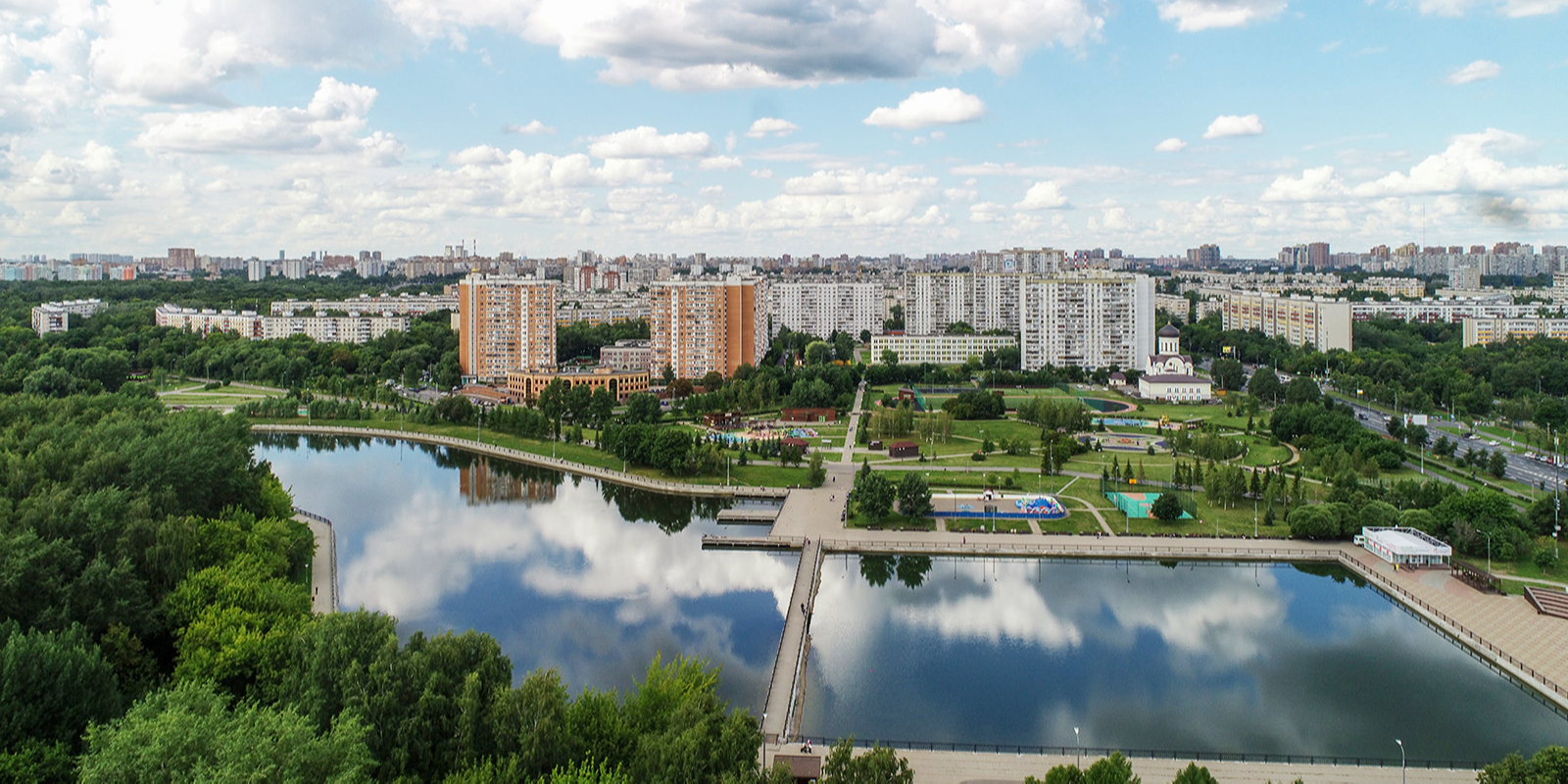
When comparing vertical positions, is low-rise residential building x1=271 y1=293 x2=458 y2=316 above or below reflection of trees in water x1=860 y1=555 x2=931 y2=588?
above

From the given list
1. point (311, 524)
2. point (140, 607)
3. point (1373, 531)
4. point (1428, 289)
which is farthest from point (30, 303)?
point (1428, 289)

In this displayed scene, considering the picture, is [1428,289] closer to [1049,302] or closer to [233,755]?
[1049,302]

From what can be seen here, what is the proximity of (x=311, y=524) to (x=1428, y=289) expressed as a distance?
7326 centimetres

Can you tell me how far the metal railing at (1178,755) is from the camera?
10.6m

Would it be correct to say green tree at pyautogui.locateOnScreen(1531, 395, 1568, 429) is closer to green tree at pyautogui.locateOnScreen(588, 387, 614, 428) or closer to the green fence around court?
the green fence around court

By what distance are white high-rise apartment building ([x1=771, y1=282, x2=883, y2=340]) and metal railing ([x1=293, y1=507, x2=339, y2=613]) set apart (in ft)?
129

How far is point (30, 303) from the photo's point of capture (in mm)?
58938

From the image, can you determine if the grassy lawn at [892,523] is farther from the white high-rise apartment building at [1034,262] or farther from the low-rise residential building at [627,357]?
the white high-rise apartment building at [1034,262]

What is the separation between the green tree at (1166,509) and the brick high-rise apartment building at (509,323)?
26.9 m

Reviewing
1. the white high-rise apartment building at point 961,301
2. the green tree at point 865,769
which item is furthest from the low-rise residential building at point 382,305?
the green tree at point 865,769

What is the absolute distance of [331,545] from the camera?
18688 millimetres

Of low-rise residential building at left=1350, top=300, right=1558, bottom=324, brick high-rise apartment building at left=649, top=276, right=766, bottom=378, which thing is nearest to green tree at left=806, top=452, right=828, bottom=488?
brick high-rise apartment building at left=649, top=276, right=766, bottom=378

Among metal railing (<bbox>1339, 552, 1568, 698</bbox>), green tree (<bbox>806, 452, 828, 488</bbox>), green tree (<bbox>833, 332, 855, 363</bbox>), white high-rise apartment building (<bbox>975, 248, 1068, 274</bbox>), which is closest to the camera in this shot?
metal railing (<bbox>1339, 552, 1568, 698</bbox>)

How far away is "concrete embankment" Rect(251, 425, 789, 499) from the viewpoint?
936 inches
